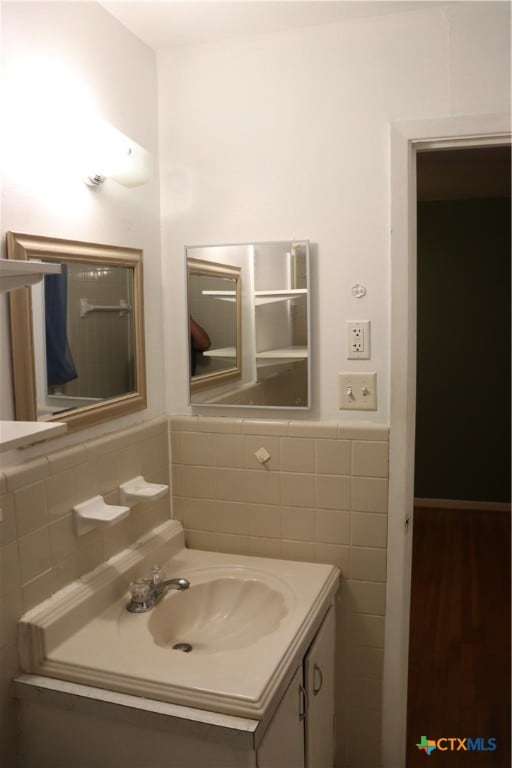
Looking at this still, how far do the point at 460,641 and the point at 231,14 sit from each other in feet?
9.12

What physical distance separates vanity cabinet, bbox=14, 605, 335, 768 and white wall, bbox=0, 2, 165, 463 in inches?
22.1

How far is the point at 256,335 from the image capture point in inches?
80.8

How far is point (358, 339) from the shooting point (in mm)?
1964

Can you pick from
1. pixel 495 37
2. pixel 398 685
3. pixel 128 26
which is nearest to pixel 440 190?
pixel 495 37

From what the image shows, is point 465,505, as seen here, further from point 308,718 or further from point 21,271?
point 21,271

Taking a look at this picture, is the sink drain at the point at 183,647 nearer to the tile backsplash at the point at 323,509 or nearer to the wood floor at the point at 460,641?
the tile backsplash at the point at 323,509

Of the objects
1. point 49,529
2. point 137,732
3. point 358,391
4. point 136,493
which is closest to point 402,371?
point 358,391

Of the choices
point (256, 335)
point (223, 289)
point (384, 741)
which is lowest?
point (384, 741)

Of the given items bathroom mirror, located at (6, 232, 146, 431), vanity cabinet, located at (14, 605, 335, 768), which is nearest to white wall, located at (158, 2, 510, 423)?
bathroom mirror, located at (6, 232, 146, 431)

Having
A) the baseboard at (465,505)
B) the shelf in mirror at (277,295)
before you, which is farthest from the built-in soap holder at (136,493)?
the baseboard at (465,505)

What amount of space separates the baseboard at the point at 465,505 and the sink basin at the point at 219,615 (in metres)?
3.40

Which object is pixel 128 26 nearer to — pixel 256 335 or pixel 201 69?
pixel 201 69

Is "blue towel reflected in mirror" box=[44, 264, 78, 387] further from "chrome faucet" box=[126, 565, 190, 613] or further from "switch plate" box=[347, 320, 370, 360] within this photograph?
"switch plate" box=[347, 320, 370, 360]

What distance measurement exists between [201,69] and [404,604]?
5.93ft
